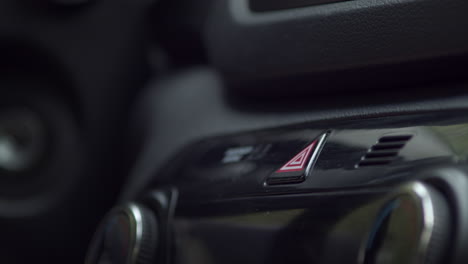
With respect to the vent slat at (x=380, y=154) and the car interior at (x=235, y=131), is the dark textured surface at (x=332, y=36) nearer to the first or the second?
the car interior at (x=235, y=131)

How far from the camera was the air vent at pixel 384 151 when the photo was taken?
0.44m

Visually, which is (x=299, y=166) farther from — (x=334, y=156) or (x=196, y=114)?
(x=196, y=114)

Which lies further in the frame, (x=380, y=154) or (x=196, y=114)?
(x=196, y=114)

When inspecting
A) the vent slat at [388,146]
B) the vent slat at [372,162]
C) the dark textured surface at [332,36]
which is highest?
the dark textured surface at [332,36]

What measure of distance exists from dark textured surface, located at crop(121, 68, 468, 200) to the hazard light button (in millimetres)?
90

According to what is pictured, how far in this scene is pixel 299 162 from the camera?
50 centimetres

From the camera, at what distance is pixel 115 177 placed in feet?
3.40

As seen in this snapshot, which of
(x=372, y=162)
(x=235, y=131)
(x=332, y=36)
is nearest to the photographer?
(x=372, y=162)

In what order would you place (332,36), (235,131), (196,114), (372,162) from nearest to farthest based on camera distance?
(372,162) < (332,36) < (235,131) < (196,114)

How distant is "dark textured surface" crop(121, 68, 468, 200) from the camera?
580 millimetres

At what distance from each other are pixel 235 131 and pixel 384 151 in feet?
0.95

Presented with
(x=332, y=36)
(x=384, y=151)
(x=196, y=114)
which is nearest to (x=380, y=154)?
(x=384, y=151)

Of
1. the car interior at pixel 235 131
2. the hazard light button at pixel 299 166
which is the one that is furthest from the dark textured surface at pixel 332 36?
the hazard light button at pixel 299 166

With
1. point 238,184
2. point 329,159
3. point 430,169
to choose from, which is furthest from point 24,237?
point 430,169
